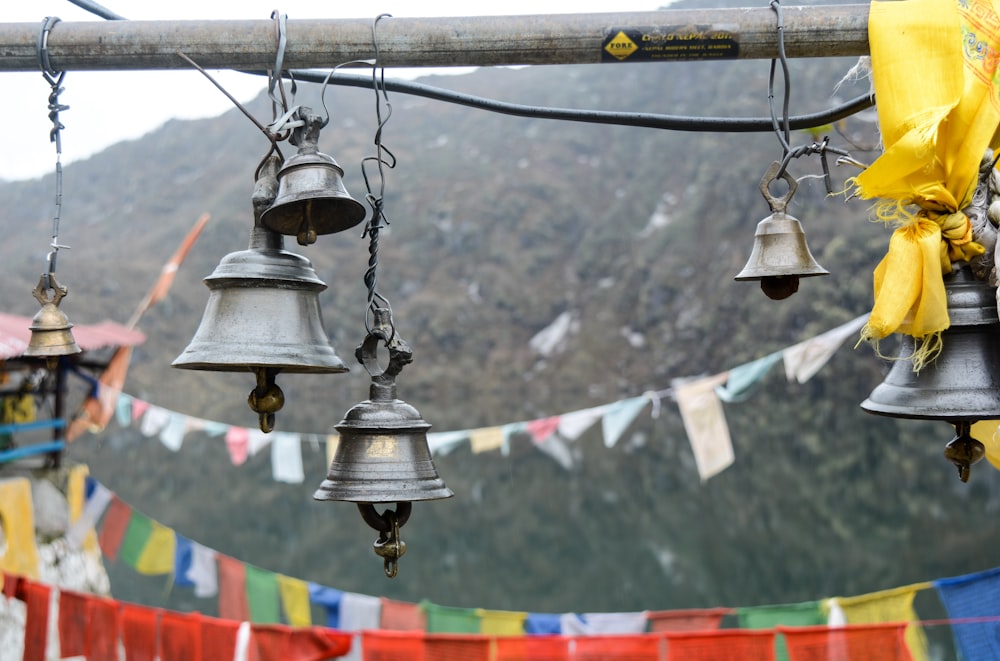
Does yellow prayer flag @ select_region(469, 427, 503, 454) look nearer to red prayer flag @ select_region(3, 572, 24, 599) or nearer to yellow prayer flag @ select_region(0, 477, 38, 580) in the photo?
yellow prayer flag @ select_region(0, 477, 38, 580)

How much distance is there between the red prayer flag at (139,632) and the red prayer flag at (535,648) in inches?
69.9

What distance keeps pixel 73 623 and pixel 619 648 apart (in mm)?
2927

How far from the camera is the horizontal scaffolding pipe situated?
1.94 metres

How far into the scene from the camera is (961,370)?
193 cm

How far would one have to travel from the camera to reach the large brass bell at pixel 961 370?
74.4 inches

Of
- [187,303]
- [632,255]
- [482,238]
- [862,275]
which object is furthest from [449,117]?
[862,275]

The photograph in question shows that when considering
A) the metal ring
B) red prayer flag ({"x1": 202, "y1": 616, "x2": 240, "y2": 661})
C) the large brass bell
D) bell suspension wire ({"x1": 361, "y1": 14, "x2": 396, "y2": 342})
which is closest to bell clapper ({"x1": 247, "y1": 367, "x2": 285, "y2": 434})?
bell suspension wire ({"x1": 361, "y1": 14, "x2": 396, "y2": 342})

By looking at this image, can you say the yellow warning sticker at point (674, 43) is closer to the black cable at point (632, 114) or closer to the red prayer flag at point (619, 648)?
the black cable at point (632, 114)

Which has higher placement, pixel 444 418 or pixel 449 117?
pixel 449 117

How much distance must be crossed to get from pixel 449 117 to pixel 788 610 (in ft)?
230

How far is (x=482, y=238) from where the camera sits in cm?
5656

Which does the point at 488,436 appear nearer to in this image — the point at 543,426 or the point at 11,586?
the point at 543,426

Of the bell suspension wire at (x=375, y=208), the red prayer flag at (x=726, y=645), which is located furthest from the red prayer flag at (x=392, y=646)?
the bell suspension wire at (x=375, y=208)

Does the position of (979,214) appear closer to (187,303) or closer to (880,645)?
(880,645)
